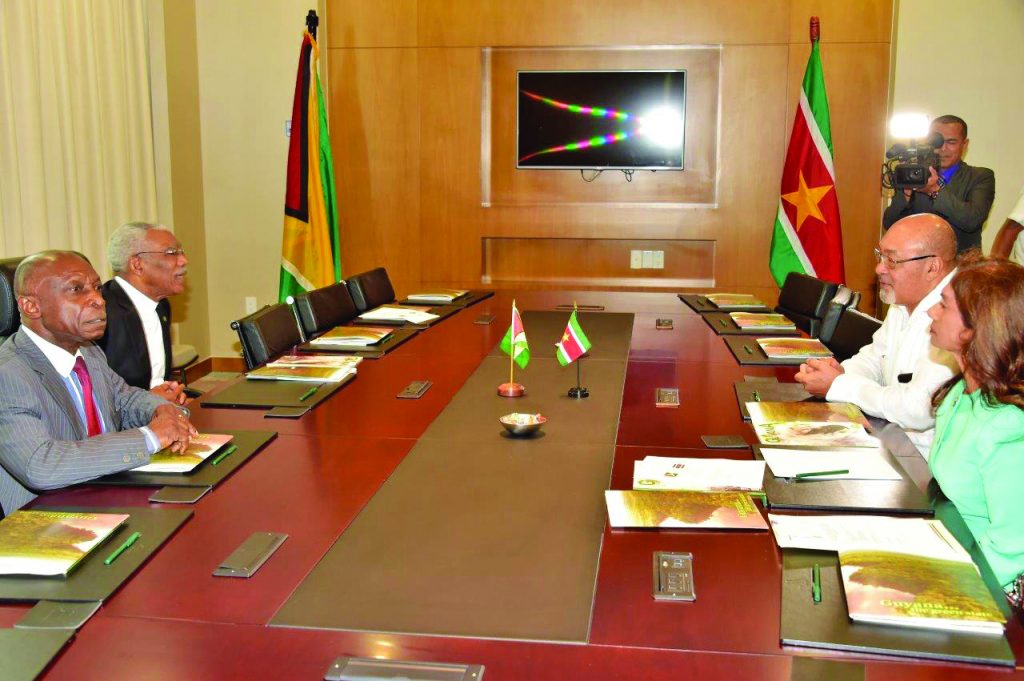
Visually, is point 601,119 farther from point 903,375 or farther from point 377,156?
point 903,375

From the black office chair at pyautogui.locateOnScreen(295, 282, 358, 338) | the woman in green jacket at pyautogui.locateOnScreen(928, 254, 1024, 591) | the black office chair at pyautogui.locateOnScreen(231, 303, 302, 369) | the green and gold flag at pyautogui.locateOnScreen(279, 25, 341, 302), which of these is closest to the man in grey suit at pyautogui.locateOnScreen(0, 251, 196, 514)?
the black office chair at pyautogui.locateOnScreen(231, 303, 302, 369)

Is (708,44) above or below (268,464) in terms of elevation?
above

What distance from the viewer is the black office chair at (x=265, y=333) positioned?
3.15 m

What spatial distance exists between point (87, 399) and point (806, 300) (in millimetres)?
3209

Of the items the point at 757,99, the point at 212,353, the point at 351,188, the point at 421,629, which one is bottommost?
the point at 212,353

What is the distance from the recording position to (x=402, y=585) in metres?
1.44

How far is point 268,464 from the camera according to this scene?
2.04 m

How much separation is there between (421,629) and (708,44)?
5.46m

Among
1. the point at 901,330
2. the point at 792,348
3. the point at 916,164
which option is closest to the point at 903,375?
the point at 901,330

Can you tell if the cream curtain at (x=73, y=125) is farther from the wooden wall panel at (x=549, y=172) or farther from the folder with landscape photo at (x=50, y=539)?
the folder with landscape photo at (x=50, y=539)

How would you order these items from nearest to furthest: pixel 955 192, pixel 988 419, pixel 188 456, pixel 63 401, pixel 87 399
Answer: pixel 988 419
pixel 188 456
pixel 63 401
pixel 87 399
pixel 955 192

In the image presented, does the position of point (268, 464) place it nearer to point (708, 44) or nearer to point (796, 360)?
point (796, 360)

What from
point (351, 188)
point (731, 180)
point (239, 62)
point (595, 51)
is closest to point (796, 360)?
point (731, 180)

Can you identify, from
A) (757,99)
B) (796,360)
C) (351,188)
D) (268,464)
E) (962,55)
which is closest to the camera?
(268,464)
